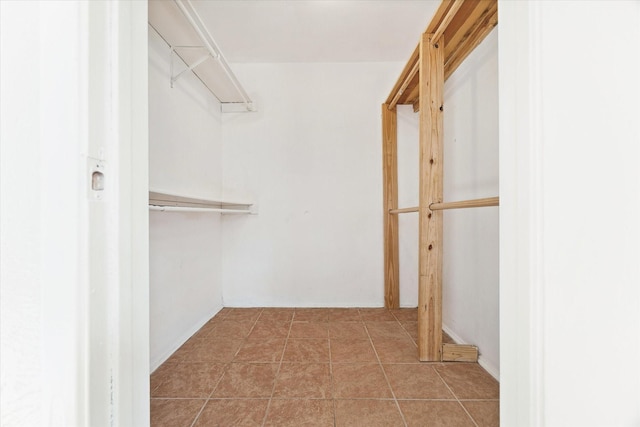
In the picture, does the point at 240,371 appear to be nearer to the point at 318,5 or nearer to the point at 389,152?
the point at 389,152

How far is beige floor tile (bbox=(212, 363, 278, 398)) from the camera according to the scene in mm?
1200

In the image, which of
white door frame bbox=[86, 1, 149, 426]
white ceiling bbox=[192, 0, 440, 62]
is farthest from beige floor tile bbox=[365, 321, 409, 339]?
white ceiling bbox=[192, 0, 440, 62]

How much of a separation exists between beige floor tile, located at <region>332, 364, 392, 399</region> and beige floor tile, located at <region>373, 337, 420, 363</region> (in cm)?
12

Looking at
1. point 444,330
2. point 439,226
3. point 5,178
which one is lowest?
point 444,330

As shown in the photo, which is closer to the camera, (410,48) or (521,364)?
(521,364)

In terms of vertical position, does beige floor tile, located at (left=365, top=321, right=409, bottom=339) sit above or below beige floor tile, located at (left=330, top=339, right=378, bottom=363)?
below

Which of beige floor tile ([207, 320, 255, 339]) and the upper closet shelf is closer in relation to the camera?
the upper closet shelf

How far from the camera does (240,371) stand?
4.49 feet

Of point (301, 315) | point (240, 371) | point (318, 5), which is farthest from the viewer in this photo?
point (301, 315)

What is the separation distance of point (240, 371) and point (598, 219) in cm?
152

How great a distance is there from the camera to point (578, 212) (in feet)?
1.54

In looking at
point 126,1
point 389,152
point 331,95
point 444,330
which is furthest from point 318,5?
point 444,330

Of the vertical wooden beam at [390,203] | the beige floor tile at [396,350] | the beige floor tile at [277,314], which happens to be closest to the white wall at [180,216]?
the beige floor tile at [277,314]

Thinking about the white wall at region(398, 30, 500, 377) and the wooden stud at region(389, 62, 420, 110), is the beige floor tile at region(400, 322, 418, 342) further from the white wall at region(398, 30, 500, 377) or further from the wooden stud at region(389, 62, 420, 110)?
the wooden stud at region(389, 62, 420, 110)
